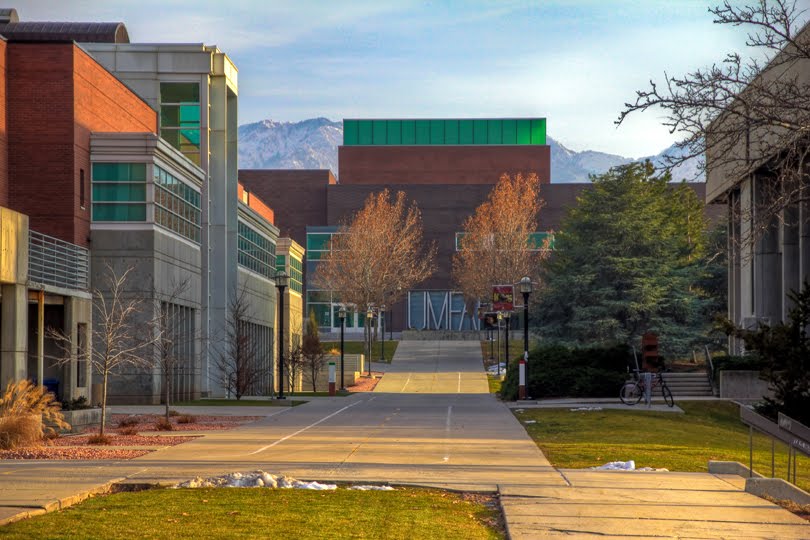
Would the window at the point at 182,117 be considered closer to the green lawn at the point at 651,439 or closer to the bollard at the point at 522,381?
the bollard at the point at 522,381

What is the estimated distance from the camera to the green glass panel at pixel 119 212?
4219cm

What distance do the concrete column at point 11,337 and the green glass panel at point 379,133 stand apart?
101m

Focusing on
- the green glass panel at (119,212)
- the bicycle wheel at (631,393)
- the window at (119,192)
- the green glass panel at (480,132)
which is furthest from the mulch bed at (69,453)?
the green glass panel at (480,132)

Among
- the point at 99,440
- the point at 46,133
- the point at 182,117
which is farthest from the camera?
the point at 182,117

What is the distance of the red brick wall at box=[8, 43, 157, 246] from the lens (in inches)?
1523

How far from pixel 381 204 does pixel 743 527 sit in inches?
3463

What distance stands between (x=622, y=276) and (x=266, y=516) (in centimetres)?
5244

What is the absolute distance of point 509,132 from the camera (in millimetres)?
129375

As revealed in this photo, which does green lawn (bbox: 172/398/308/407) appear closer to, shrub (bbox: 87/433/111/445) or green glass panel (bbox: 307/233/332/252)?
shrub (bbox: 87/433/111/445)

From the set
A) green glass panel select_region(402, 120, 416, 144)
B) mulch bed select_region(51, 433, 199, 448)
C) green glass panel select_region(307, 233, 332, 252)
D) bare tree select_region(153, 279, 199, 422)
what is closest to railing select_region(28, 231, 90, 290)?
bare tree select_region(153, 279, 199, 422)

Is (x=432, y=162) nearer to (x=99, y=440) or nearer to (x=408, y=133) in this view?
(x=408, y=133)

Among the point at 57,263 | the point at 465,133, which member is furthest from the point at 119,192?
the point at 465,133

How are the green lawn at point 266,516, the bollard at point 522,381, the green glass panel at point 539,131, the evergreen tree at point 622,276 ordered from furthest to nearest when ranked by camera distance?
the green glass panel at point 539,131 < the evergreen tree at point 622,276 < the bollard at point 522,381 < the green lawn at point 266,516

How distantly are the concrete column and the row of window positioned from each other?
33980mm
